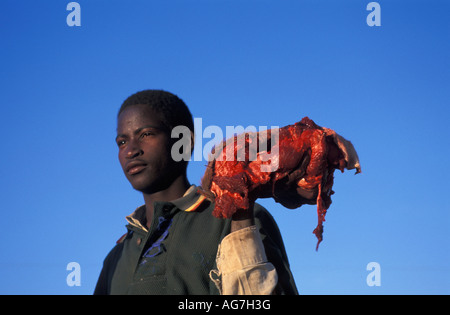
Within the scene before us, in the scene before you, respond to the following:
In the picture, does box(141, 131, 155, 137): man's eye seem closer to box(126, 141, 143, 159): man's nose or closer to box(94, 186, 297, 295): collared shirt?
box(126, 141, 143, 159): man's nose

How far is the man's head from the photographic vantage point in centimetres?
358

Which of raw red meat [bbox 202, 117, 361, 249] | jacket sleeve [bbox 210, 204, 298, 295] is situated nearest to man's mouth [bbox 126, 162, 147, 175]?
raw red meat [bbox 202, 117, 361, 249]

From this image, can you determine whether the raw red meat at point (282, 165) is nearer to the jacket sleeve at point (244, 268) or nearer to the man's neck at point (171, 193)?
the jacket sleeve at point (244, 268)

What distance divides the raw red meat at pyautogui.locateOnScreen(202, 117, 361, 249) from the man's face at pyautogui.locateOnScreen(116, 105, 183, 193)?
0.65 m

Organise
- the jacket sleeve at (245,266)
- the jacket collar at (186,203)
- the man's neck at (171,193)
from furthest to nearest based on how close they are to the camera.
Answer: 1. the man's neck at (171,193)
2. the jacket collar at (186,203)
3. the jacket sleeve at (245,266)

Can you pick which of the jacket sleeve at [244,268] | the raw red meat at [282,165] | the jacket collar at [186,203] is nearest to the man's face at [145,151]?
the jacket collar at [186,203]

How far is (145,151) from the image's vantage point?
3.59m

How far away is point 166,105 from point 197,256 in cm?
105

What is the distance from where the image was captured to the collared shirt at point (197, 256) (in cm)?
293

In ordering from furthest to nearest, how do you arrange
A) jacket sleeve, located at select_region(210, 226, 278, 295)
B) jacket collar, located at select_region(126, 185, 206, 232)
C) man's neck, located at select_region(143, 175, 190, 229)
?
man's neck, located at select_region(143, 175, 190, 229), jacket collar, located at select_region(126, 185, 206, 232), jacket sleeve, located at select_region(210, 226, 278, 295)

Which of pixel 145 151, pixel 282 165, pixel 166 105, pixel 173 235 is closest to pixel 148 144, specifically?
pixel 145 151
